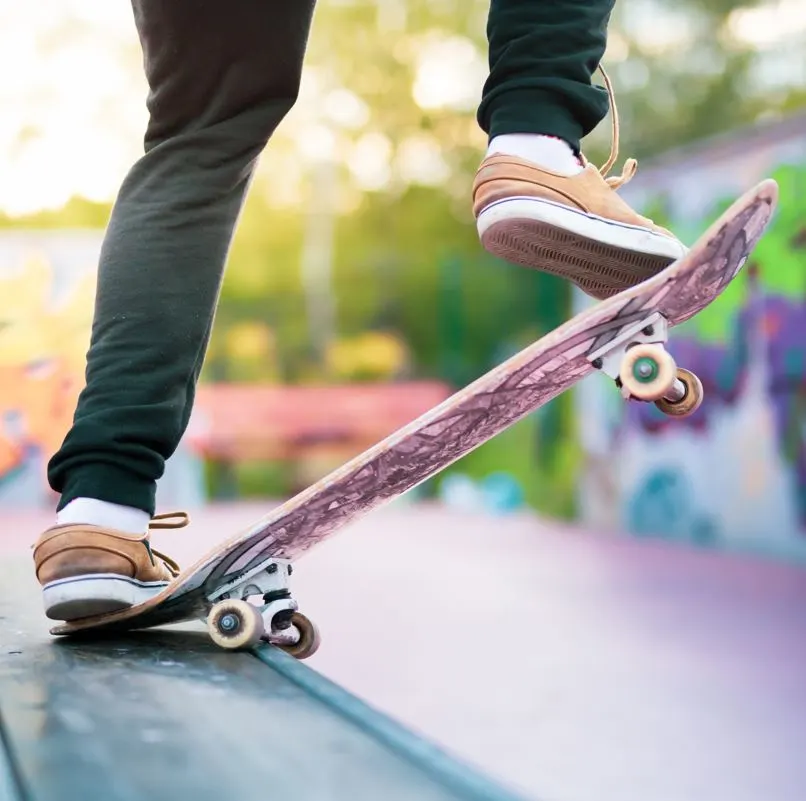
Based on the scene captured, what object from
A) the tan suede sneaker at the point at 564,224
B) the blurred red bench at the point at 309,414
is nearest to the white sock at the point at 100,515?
the tan suede sneaker at the point at 564,224

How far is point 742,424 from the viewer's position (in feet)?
24.8

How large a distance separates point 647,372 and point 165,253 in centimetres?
67

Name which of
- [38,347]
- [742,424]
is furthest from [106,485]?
[38,347]

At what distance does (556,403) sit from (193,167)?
9.95 metres

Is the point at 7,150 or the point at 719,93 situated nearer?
the point at 7,150

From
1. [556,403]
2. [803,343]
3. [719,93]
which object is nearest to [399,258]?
[556,403]

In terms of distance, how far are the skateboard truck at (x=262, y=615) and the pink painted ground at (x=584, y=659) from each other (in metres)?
1.20

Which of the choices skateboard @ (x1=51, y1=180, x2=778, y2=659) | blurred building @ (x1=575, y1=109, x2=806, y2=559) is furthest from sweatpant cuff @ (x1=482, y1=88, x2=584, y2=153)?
blurred building @ (x1=575, y1=109, x2=806, y2=559)

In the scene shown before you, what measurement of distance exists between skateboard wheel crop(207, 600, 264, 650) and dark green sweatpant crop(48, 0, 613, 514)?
7.2 inches

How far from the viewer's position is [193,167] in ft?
4.75

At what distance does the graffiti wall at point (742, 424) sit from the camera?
7.01m

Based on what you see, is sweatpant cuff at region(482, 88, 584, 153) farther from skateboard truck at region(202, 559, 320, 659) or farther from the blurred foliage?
the blurred foliage

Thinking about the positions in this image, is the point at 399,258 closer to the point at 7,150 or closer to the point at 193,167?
the point at 7,150

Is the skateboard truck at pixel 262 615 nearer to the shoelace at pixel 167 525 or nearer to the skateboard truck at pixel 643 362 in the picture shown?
the shoelace at pixel 167 525
